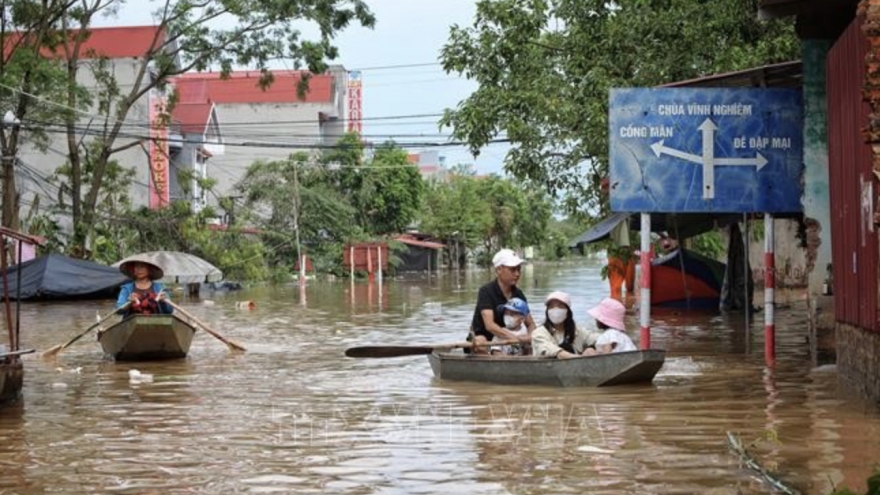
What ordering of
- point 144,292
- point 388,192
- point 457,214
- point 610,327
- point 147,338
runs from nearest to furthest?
point 610,327
point 147,338
point 144,292
point 388,192
point 457,214

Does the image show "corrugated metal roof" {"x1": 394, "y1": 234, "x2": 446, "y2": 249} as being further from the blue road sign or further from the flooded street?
the blue road sign

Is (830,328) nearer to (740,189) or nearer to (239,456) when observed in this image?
(740,189)

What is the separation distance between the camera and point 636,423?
11141 mm

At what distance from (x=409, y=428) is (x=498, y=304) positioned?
10.9 ft

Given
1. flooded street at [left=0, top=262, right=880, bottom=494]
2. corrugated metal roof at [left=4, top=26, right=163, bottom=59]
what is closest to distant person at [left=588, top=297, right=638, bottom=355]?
flooded street at [left=0, top=262, right=880, bottom=494]

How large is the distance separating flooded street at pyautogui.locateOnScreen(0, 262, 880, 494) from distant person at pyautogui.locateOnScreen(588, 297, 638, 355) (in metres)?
0.49

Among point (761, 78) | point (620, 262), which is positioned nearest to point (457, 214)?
point (620, 262)

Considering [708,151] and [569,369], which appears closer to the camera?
[569,369]

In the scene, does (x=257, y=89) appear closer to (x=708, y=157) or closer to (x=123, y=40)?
(x=123, y=40)

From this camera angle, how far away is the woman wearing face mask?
43.7 ft

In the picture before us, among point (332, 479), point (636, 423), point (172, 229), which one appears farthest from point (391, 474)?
point (172, 229)

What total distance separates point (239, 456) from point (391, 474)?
143cm

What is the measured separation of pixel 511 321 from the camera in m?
14.3

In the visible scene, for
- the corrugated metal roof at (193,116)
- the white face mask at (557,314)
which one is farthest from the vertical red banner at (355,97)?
the white face mask at (557,314)
